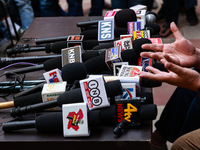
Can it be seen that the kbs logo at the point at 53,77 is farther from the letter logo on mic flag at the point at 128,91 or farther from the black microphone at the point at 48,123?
the letter logo on mic flag at the point at 128,91

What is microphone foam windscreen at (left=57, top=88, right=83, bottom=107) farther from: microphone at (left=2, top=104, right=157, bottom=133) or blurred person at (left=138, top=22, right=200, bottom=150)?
blurred person at (left=138, top=22, right=200, bottom=150)

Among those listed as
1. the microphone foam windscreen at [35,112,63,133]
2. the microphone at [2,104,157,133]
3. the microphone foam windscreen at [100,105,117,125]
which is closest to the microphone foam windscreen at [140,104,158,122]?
the microphone at [2,104,157,133]

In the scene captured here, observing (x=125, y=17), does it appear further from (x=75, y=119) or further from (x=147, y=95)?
(x=75, y=119)

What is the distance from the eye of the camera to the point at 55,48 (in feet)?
5.24

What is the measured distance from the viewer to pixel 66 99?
1.13 meters

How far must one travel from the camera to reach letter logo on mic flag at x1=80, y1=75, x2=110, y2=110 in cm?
111

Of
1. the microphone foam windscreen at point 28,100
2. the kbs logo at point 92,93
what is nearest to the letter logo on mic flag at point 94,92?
the kbs logo at point 92,93

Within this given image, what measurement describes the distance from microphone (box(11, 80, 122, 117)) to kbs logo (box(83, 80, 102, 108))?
4cm

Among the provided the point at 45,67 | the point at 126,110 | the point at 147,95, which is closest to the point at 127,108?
the point at 126,110

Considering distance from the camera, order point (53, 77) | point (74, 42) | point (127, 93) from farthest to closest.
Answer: point (74, 42)
point (53, 77)
point (127, 93)

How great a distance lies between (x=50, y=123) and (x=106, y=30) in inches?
28.0

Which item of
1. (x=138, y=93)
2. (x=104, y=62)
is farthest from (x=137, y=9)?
(x=138, y=93)

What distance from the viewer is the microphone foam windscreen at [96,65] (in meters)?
1.35

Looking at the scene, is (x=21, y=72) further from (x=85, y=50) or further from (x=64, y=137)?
(x=64, y=137)
